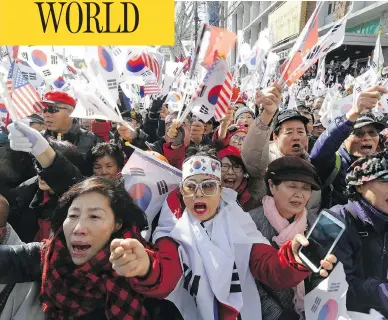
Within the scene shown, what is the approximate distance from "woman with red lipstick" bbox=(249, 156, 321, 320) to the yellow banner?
51.2 inches

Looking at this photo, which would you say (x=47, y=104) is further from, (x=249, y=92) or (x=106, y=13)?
(x=249, y=92)

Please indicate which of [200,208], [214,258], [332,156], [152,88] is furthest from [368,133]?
[152,88]

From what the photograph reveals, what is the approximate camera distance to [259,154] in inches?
96.6

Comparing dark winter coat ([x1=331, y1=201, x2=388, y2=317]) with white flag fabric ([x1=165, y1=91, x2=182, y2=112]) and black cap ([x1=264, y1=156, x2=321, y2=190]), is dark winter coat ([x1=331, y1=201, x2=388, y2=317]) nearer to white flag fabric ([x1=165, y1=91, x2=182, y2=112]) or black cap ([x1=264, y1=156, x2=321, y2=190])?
black cap ([x1=264, y1=156, x2=321, y2=190])

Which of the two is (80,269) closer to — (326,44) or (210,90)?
(210,90)

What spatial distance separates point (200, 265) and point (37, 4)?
84.9 inches

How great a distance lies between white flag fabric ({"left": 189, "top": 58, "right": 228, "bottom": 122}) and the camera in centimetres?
277

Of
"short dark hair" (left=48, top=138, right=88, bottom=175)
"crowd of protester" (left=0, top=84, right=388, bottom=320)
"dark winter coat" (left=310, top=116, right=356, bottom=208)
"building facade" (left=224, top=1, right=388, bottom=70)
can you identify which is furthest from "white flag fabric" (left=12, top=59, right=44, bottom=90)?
"building facade" (left=224, top=1, right=388, bottom=70)

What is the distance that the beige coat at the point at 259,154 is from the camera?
94.7 inches

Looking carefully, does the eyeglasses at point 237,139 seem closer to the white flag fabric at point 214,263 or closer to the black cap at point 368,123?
the black cap at point 368,123

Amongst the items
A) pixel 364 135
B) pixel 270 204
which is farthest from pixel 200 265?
pixel 364 135

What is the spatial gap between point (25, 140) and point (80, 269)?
2.64ft

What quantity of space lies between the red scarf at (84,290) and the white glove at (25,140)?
617 mm

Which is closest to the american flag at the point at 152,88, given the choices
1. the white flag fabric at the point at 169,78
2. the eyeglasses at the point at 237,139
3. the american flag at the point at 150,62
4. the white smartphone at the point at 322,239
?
the american flag at the point at 150,62
